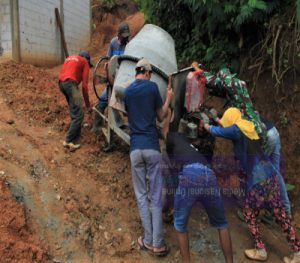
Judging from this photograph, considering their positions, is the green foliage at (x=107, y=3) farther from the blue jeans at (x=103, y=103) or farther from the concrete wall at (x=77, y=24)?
the blue jeans at (x=103, y=103)

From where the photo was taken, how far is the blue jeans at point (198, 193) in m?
3.65

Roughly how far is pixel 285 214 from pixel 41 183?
293 centimetres

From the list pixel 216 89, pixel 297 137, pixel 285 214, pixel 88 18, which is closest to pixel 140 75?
pixel 216 89

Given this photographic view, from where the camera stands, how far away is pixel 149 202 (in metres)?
4.17

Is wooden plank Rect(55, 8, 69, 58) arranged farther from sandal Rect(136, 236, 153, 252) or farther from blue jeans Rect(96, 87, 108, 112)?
sandal Rect(136, 236, 153, 252)

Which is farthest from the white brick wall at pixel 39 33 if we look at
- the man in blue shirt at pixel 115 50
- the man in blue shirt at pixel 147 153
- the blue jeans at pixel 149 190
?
the blue jeans at pixel 149 190

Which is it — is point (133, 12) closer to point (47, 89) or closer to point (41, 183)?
point (47, 89)

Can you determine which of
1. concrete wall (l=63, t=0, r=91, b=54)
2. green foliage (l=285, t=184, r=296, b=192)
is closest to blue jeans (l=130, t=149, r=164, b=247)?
green foliage (l=285, t=184, r=296, b=192)

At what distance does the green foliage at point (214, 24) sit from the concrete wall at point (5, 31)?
9.85 feet

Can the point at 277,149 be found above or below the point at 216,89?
below

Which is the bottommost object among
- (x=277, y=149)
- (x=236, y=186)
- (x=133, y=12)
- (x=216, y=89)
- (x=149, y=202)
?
(x=133, y=12)

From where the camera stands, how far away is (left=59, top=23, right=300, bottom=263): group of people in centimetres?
372

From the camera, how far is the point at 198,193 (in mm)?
3646

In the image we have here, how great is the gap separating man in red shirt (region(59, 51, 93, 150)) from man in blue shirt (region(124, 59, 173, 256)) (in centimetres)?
159
